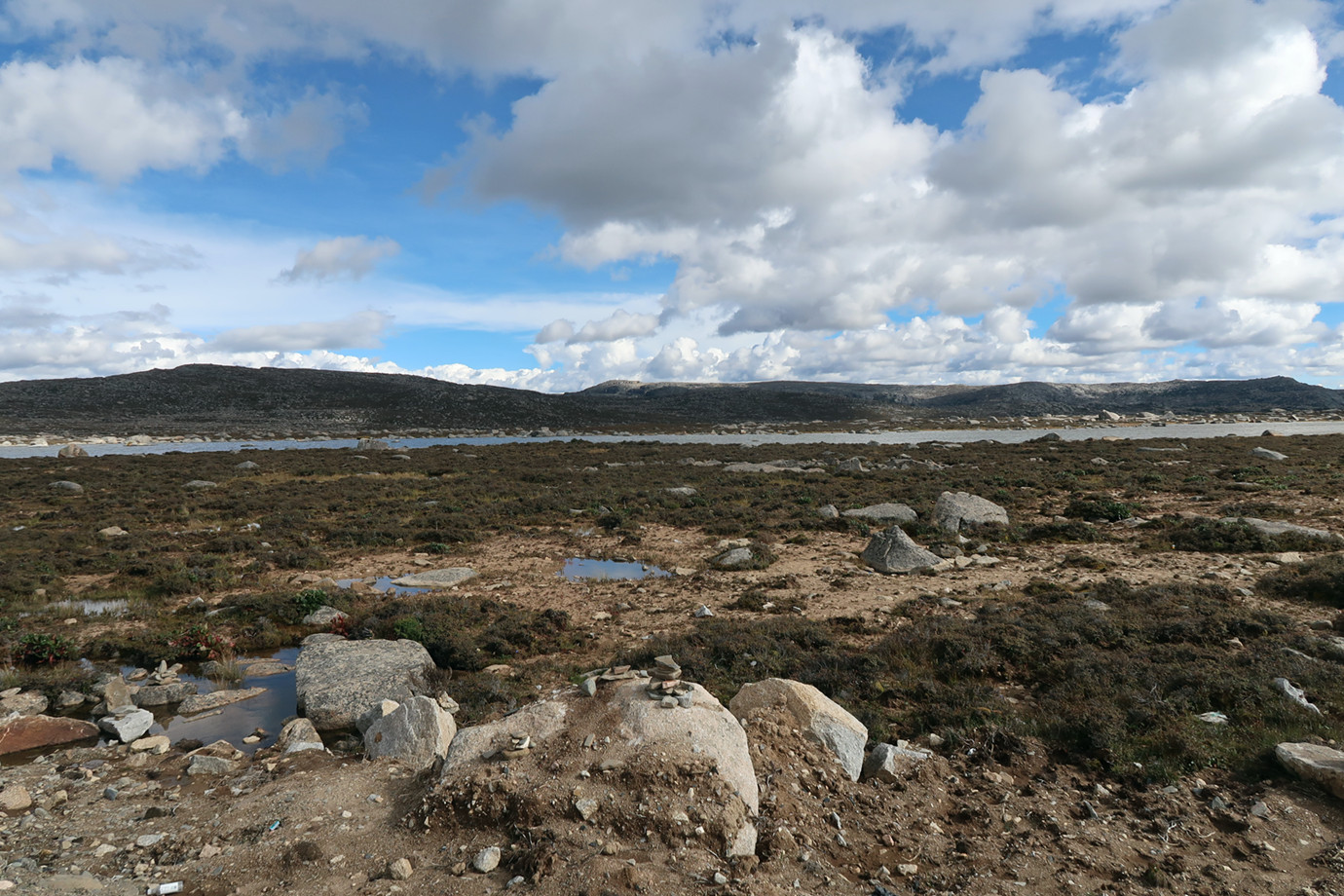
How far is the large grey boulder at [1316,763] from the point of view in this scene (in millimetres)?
5531

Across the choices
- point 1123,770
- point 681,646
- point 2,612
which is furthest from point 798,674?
point 2,612

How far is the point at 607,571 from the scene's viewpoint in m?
17.6

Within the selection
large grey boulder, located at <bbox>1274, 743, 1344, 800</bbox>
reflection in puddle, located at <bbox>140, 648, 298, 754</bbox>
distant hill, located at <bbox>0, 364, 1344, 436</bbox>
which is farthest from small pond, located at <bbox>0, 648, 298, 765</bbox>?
distant hill, located at <bbox>0, 364, 1344, 436</bbox>

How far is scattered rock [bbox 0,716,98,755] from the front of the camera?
774cm

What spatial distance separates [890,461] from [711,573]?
30.5 meters

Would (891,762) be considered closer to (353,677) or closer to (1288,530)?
(353,677)

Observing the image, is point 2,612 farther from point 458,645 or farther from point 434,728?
point 434,728

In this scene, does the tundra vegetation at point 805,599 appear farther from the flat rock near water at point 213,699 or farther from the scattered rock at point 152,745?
the scattered rock at point 152,745

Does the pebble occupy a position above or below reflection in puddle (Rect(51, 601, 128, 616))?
above

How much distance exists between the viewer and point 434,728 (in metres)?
7.34

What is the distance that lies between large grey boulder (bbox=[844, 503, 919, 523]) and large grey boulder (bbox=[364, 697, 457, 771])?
1859 centimetres

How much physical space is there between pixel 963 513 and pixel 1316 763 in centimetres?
1605

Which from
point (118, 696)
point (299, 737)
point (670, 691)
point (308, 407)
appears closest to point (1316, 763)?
point (670, 691)

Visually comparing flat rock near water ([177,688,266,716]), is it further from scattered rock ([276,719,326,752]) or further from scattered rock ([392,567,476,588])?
scattered rock ([392,567,476,588])
